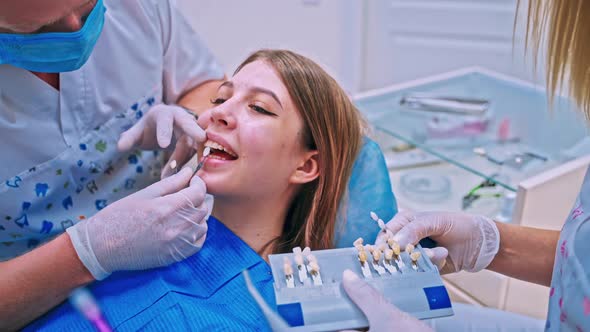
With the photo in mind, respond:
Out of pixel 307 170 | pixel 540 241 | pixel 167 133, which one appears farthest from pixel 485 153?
Answer: pixel 167 133

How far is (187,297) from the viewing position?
44.0 inches

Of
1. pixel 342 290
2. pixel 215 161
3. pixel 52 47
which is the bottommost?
pixel 342 290

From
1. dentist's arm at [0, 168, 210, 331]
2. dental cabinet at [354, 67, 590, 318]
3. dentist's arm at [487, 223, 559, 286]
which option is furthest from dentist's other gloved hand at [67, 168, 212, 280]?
dental cabinet at [354, 67, 590, 318]

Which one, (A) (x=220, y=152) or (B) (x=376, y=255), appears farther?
(A) (x=220, y=152)

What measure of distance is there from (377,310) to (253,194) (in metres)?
0.49

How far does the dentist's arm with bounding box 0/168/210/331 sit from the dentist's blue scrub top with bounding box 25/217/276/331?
0.17 feet

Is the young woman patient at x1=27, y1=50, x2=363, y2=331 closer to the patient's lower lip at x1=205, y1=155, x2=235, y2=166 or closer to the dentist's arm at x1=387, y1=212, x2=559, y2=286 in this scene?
the patient's lower lip at x1=205, y1=155, x2=235, y2=166

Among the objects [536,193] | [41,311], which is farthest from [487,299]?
[41,311]

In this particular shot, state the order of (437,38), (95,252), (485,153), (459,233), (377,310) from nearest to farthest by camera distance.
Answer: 1. (377,310)
2. (95,252)
3. (459,233)
4. (485,153)
5. (437,38)

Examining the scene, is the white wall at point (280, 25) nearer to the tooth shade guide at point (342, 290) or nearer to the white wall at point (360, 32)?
the white wall at point (360, 32)

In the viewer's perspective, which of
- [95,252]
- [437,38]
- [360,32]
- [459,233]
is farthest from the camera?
[360,32]

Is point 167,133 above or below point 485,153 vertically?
above

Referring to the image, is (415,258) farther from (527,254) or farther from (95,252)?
(95,252)

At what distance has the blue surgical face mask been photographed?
3.20 ft
